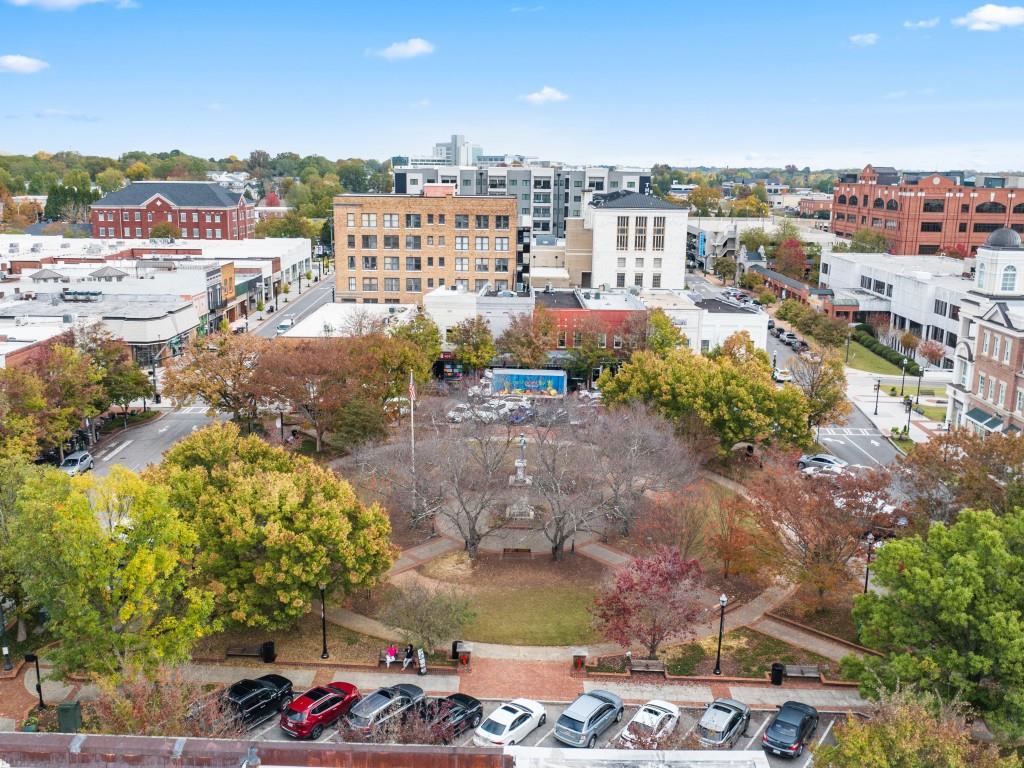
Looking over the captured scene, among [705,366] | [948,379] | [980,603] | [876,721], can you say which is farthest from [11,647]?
[948,379]

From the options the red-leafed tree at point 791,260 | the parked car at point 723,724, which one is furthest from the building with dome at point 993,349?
the red-leafed tree at point 791,260

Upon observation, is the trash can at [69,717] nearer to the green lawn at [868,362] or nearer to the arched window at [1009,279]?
the arched window at [1009,279]

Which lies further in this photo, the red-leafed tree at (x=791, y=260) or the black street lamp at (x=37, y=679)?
the red-leafed tree at (x=791, y=260)

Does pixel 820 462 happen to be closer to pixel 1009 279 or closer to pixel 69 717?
pixel 1009 279

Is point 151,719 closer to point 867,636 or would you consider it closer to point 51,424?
point 867,636

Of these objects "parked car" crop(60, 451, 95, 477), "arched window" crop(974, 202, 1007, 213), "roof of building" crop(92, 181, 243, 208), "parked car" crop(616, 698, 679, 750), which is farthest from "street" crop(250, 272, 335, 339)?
"arched window" crop(974, 202, 1007, 213)

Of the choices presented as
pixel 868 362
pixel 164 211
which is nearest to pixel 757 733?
pixel 868 362

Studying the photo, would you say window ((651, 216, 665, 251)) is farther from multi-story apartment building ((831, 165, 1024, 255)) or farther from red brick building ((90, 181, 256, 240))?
red brick building ((90, 181, 256, 240))
